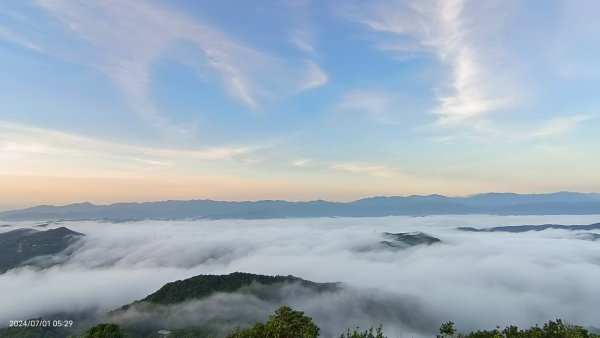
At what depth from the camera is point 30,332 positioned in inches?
7520

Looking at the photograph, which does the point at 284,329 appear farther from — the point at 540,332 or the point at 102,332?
the point at 540,332

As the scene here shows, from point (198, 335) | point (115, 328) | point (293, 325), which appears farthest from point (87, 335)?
point (198, 335)

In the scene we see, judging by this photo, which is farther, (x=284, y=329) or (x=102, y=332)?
(x=102, y=332)

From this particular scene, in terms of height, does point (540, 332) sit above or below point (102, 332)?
above

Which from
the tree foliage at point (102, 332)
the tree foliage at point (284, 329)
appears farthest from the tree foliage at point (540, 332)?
the tree foliage at point (102, 332)

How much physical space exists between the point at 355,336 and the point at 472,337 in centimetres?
2531

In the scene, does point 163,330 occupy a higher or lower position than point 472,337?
lower

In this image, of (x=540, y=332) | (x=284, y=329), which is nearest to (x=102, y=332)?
(x=284, y=329)

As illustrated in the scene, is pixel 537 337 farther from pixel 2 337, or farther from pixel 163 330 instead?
pixel 2 337

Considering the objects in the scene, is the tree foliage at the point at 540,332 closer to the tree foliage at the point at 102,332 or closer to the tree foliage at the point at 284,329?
the tree foliage at the point at 284,329

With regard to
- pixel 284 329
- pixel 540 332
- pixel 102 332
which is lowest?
pixel 102 332

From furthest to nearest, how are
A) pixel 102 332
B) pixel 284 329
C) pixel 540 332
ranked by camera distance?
pixel 102 332, pixel 540 332, pixel 284 329

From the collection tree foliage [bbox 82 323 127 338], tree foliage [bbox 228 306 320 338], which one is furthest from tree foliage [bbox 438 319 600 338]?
tree foliage [bbox 82 323 127 338]

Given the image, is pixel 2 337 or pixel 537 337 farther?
pixel 2 337
